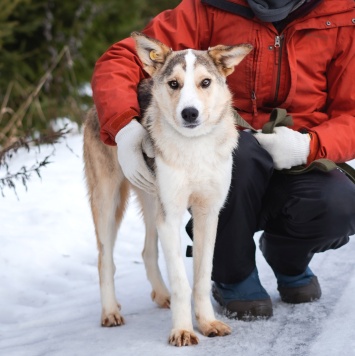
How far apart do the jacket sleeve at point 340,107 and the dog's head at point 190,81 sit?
0.52 m

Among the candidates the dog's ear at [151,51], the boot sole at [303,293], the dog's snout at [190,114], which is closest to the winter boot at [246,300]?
the boot sole at [303,293]

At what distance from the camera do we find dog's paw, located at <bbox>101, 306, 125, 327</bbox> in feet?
11.7

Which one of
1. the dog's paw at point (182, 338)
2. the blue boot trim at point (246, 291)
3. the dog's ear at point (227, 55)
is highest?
the dog's ear at point (227, 55)

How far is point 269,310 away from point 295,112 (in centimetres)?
99

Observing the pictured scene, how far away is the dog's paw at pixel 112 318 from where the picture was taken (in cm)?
357

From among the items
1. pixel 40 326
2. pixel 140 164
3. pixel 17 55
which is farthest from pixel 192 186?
pixel 17 55

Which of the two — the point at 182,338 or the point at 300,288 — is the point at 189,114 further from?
the point at 300,288

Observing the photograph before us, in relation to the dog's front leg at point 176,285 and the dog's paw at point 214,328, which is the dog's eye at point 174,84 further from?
the dog's paw at point 214,328

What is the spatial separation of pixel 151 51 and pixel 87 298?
1.56 m

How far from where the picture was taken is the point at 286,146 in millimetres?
3445

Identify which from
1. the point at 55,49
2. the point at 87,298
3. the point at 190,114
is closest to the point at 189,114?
the point at 190,114

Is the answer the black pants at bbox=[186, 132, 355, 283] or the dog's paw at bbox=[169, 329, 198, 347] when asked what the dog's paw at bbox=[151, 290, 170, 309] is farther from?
the dog's paw at bbox=[169, 329, 198, 347]

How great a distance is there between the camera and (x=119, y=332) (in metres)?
3.41

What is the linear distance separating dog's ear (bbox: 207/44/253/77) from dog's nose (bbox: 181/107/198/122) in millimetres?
352
